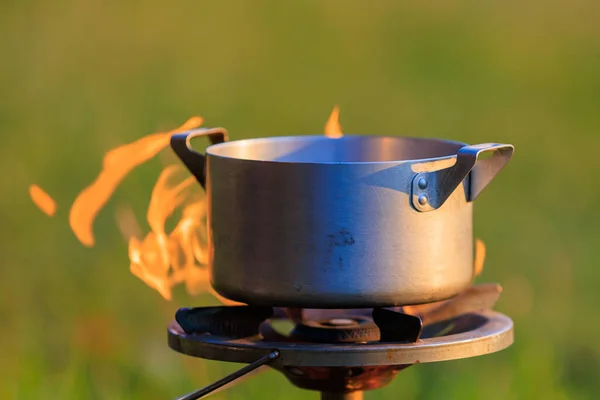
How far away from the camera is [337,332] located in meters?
1.97

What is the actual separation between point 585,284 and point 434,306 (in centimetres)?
243

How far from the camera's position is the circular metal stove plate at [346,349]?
5.62ft

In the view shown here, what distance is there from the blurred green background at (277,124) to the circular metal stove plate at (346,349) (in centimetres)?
152

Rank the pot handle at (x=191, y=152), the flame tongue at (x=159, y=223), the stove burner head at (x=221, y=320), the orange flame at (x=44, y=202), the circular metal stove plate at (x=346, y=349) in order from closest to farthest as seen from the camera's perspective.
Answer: the circular metal stove plate at (x=346, y=349) → the stove burner head at (x=221, y=320) → the pot handle at (x=191, y=152) → the flame tongue at (x=159, y=223) → the orange flame at (x=44, y=202)

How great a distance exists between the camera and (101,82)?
5246mm

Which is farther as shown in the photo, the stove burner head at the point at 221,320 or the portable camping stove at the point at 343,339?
the stove burner head at the point at 221,320

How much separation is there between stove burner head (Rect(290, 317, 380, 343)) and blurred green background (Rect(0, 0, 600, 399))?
137cm

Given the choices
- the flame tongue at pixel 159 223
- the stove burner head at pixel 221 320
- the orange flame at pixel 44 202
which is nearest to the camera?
the stove burner head at pixel 221 320

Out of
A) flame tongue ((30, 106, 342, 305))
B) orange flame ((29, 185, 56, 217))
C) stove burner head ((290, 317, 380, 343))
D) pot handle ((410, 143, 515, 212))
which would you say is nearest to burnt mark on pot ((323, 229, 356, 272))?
pot handle ((410, 143, 515, 212))

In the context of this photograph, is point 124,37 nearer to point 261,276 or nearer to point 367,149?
point 367,149

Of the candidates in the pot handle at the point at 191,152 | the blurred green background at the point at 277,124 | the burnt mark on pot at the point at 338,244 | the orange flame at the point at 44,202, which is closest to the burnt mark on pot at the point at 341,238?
the burnt mark on pot at the point at 338,244

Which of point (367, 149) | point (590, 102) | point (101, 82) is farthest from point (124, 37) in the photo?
point (367, 149)

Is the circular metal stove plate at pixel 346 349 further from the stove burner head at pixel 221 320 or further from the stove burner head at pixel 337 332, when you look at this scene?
the stove burner head at pixel 337 332

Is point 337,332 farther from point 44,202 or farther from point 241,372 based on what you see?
point 44,202
